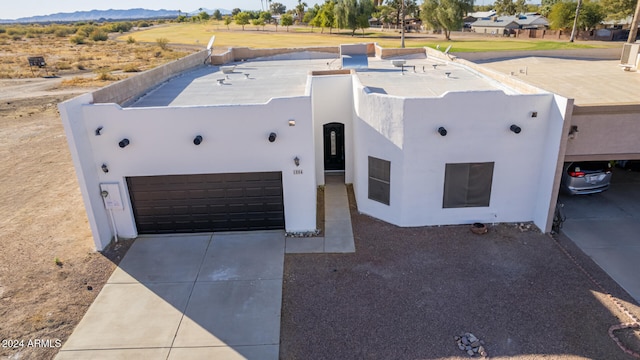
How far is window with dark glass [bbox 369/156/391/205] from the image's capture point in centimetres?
1223

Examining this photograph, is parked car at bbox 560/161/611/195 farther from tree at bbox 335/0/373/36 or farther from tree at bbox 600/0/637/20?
tree at bbox 335/0/373/36

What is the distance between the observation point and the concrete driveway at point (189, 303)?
26.2 ft

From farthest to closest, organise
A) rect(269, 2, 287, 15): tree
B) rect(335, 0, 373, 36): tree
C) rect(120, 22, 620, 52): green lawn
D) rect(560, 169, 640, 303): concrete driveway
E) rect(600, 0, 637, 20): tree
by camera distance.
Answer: rect(269, 2, 287, 15): tree → rect(335, 0, 373, 36): tree → rect(600, 0, 637, 20): tree → rect(120, 22, 620, 52): green lawn → rect(560, 169, 640, 303): concrete driveway

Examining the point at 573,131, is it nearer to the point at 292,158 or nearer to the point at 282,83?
the point at 292,158

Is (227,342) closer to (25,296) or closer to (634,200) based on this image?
(25,296)

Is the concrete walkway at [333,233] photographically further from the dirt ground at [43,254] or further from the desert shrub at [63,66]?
the desert shrub at [63,66]

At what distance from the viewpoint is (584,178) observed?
13.7m

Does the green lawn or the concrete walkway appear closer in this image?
the concrete walkway

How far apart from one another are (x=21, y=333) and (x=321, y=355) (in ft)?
20.7

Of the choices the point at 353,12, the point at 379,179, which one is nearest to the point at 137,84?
the point at 379,179

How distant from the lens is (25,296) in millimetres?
9648

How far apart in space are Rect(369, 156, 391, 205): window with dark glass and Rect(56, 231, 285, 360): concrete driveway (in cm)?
327

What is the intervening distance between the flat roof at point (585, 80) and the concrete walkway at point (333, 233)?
316 inches

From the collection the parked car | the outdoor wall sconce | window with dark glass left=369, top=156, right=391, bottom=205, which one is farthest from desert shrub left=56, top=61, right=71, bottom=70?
the outdoor wall sconce
